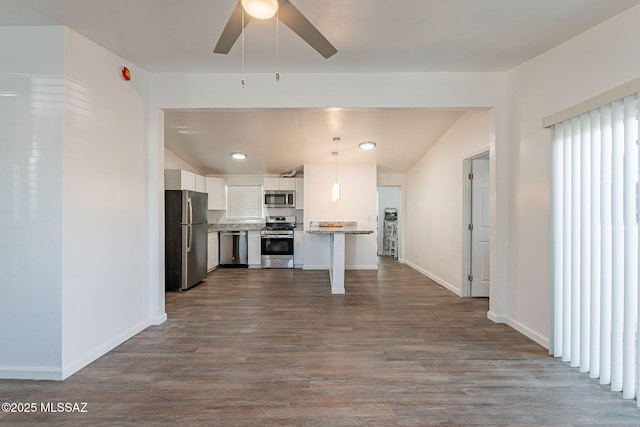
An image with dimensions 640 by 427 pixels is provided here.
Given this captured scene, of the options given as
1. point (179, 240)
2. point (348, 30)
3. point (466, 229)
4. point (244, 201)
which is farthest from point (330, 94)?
point (244, 201)

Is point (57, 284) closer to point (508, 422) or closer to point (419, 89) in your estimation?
point (508, 422)

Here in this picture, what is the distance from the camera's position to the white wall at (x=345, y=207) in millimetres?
7008

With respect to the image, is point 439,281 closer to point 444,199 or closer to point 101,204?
point 444,199

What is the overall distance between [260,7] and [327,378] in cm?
238

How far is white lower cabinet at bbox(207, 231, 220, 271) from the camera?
6.60 metres

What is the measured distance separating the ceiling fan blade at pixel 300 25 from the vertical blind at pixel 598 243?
2036 millimetres

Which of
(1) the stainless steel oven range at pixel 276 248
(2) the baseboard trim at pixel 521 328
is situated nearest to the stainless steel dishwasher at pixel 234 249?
(1) the stainless steel oven range at pixel 276 248

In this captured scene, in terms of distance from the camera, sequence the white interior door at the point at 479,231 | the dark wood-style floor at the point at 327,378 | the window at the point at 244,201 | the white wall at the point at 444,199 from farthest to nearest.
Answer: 1. the window at the point at 244,201
2. the white interior door at the point at 479,231
3. the white wall at the point at 444,199
4. the dark wood-style floor at the point at 327,378

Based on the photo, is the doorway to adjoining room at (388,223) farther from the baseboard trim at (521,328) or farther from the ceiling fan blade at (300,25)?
the ceiling fan blade at (300,25)

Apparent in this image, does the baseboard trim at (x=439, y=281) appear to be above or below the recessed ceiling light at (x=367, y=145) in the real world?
below

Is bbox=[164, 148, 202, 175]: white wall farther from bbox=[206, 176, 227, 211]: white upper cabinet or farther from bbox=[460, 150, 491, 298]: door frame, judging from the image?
bbox=[460, 150, 491, 298]: door frame

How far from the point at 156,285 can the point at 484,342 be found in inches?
134

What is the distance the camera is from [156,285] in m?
3.49

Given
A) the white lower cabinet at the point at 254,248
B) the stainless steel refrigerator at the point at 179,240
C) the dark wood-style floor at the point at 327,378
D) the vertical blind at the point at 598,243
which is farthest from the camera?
the white lower cabinet at the point at 254,248
